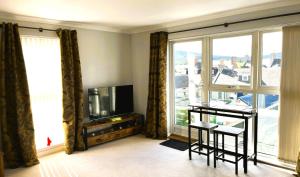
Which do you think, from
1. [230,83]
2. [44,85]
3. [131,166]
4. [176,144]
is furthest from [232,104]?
[44,85]

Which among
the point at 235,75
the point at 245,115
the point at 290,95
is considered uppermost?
the point at 235,75

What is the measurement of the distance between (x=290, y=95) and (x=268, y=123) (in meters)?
0.60

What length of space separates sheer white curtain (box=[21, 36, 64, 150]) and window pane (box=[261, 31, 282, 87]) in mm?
3426

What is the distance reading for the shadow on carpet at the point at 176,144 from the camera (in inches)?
159

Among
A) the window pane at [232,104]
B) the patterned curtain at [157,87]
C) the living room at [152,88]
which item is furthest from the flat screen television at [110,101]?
the window pane at [232,104]

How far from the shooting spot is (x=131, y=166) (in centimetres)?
337

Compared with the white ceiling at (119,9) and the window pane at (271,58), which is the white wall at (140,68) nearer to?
the white ceiling at (119,9)

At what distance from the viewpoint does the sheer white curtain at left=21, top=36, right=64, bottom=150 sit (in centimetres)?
367

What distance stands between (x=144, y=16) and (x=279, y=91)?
93.9 inches

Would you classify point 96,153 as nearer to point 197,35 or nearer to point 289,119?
point 197,35

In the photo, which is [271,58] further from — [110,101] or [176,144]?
[110,101]

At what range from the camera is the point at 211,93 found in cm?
407

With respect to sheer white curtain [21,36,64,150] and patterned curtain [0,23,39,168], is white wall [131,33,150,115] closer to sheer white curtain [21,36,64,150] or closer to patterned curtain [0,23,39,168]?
sheer white curtain [21,36,64,150]

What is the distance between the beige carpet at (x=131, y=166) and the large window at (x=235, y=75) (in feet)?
2.56
